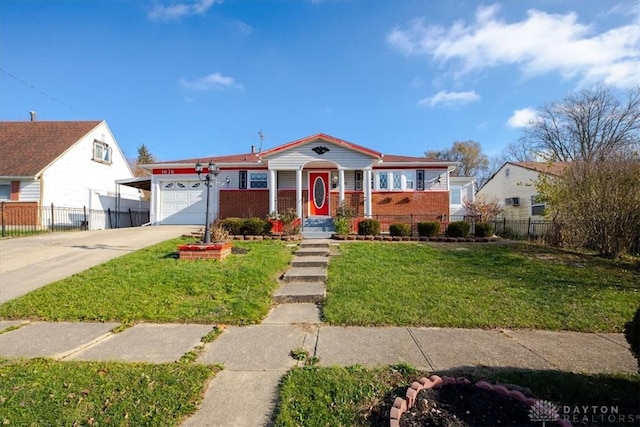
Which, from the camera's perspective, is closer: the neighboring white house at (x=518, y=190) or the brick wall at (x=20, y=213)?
the brick wall at (x=20, y=213)

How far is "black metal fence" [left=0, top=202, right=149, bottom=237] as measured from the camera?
16.2 meters

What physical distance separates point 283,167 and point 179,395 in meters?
12.1

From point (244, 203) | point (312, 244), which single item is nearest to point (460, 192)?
point (244, 203)

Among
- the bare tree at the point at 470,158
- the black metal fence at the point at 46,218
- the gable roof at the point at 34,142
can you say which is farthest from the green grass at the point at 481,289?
the bare tree at the point at 470,158

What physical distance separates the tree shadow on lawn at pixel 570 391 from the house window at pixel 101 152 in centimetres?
2394

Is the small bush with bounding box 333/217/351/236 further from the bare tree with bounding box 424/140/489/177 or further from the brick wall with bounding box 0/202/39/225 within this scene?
the bare tree with bounding box 424/140/489/177

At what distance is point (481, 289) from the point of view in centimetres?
612

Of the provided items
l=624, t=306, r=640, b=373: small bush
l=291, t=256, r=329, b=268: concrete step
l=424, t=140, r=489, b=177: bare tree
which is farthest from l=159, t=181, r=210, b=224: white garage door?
l=424, t=140, r=489, b=177: bare tree

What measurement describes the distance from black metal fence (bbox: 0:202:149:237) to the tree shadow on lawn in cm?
1779

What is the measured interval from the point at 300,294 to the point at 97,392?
3435mm

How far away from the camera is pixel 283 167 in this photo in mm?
14281

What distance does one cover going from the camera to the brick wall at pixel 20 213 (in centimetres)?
1652

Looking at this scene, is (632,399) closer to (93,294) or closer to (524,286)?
(524,286)

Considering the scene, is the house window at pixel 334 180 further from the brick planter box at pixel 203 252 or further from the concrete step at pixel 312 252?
the brick planter box at pixel 203 252
